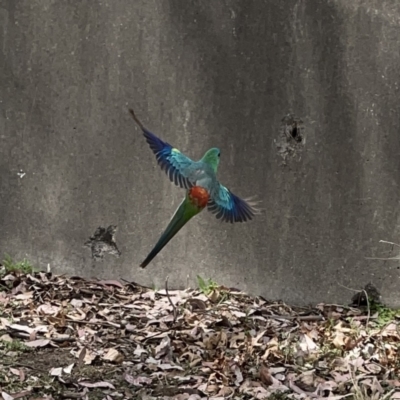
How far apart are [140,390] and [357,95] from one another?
175 cm

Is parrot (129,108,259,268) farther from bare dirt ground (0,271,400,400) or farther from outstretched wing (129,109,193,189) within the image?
bare dirt ground (0,271,400,400)

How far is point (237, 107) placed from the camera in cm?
352

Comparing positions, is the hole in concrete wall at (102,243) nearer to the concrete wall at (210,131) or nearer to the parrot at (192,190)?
the concrete wall at (210,131)

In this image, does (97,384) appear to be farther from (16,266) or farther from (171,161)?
(16,266)

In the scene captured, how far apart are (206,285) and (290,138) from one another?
0.87 m

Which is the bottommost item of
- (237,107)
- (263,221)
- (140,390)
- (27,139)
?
(140,390)

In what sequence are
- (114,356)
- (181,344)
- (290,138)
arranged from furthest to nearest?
1. (290,138)
2. (181,344)
3. (114,356)

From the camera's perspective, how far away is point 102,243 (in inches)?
147

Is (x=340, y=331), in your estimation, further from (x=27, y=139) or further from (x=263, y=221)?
(x=27, y=139)

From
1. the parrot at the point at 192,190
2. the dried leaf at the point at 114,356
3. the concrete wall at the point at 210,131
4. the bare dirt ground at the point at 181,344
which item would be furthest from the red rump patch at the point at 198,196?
the concrete wall at the point at 210,131

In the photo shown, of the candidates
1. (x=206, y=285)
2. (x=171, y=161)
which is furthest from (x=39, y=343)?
(x=171, y=161)

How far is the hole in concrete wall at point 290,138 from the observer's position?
352cm

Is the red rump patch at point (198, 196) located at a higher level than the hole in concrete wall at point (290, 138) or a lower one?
lower

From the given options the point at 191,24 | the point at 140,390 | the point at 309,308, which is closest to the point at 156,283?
the point at 309,308
